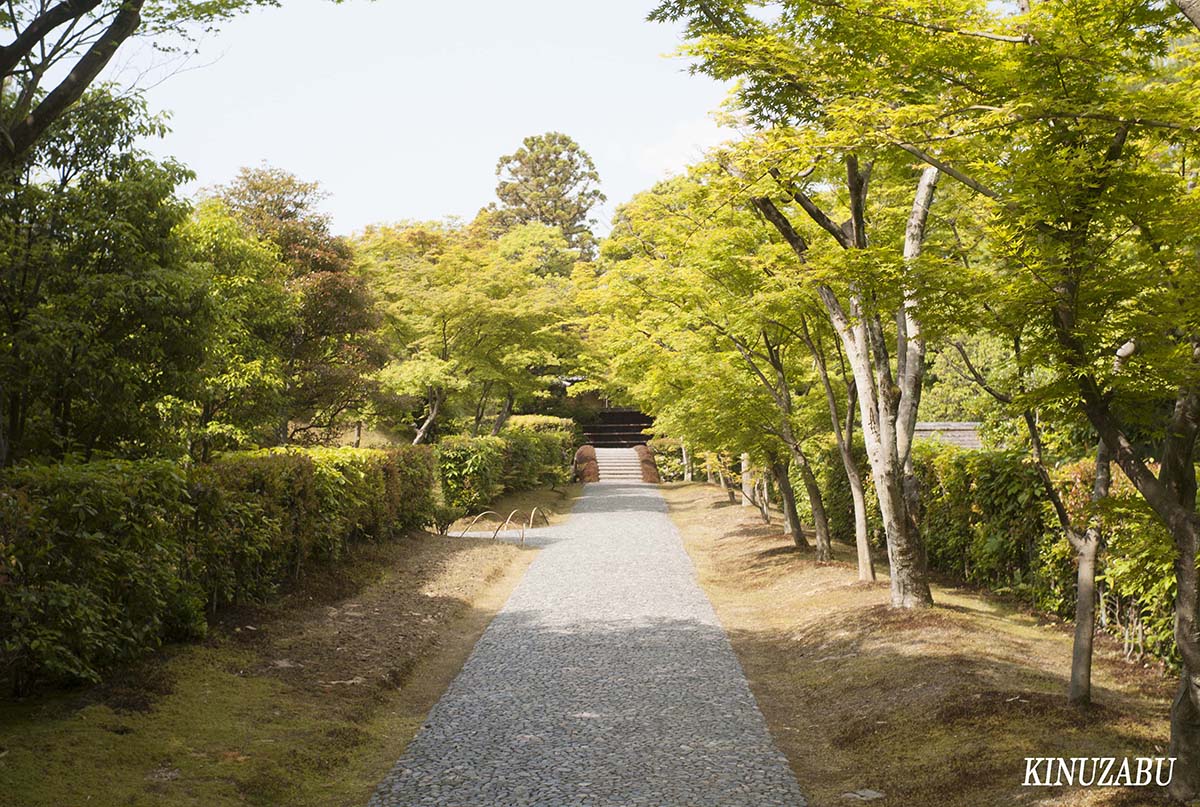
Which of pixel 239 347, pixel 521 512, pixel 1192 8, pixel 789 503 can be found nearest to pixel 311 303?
pixel 239 347

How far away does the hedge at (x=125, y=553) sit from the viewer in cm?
496

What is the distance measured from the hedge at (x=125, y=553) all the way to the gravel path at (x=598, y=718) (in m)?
2.06

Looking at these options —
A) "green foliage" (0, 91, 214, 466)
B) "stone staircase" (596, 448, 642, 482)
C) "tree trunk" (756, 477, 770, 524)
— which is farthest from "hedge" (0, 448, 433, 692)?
"stone staircase" (596, 448, 642, 482)

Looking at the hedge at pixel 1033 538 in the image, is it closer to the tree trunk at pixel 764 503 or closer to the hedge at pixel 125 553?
the tree trunk at pixel 764 503

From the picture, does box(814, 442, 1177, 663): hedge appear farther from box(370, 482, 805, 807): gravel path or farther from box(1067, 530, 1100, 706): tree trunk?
box(370, 482, 805, 807): gravel path

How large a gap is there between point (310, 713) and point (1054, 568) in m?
7.13

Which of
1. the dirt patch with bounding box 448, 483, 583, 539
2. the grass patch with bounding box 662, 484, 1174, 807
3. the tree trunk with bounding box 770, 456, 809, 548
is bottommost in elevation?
the dirt patch with bounding box 448, 483, 583, 539

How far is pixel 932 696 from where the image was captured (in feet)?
20.6

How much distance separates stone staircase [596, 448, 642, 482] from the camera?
123 ft

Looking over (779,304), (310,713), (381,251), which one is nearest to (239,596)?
(310,713)

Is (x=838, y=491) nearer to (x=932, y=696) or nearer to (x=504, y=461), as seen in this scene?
(x=504, y=461)

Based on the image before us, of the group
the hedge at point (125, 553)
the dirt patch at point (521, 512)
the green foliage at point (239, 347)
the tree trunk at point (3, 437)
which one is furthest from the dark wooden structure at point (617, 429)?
the tree trunk at point (3, 437)

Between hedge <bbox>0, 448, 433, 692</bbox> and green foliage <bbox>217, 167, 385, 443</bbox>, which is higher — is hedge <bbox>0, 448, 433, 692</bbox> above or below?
below

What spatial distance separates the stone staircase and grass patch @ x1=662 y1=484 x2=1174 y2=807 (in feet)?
85.4
